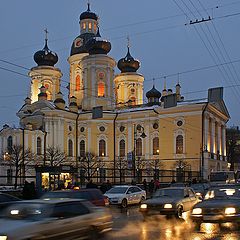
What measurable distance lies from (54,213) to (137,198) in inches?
792

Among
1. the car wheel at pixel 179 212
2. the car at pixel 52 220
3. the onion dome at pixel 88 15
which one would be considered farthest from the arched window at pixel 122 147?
the car at pixel 52 220

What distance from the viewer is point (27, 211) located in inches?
448

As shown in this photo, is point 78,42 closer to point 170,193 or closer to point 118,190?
point 118,190

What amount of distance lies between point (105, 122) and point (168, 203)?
68.6 m

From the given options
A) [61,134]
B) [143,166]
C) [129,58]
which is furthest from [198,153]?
[129,58]

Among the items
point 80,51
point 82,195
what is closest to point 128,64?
point 80,51

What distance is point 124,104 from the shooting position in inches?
3799

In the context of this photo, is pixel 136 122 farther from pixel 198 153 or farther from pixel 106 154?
pixel 198 153

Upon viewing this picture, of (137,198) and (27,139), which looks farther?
(27,139)

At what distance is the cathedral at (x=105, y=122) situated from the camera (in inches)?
3127

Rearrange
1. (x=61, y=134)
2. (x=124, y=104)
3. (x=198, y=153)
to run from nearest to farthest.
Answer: (x=198, y=153)
(x=61, y=134)
(x=124, y=104)

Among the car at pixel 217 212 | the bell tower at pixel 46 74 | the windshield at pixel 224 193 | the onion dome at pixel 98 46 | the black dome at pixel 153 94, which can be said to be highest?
the onion dome at pixel 98 46

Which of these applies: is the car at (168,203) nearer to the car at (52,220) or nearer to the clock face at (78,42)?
the car at (52,220)

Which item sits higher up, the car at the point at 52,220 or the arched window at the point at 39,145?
the arched window at the point at 39,145
